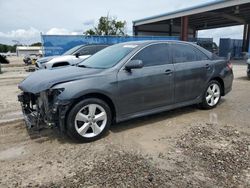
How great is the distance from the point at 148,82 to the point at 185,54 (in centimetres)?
128

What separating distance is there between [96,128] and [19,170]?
4.24 ft

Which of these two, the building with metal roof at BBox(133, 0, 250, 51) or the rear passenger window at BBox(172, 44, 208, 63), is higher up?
the building with metal roof at BBox(133, 0, 250, 51)

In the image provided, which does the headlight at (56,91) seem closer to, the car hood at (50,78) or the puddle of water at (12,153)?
the car hood at (50,78)

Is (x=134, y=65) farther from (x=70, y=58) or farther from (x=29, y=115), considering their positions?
(x=70, y=58)

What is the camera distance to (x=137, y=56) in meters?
4.36

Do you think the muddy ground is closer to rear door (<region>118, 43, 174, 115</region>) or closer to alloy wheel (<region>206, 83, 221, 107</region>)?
rear door (<region>118, 43, 174, 115</region>)

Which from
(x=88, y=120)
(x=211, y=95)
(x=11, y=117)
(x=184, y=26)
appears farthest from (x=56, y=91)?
(x=184, y=26)

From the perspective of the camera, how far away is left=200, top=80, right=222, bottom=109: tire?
5.43 metres

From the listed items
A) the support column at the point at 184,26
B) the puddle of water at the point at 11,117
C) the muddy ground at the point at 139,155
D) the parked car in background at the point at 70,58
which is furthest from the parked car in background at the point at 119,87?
the support column at the point at 184,26

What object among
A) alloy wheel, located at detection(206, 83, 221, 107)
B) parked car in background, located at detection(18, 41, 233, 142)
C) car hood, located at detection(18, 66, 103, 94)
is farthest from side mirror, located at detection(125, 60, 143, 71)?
alloy wheel, located at detection(206, 83, 221, 107)

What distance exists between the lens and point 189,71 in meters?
4.96

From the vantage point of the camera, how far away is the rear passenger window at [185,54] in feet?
16.1

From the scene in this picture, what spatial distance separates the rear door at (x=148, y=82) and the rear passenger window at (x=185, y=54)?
209mm

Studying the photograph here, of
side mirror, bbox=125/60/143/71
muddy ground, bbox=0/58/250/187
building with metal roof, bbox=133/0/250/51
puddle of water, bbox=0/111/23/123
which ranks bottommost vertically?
muddy ground, bbox=0/58/250/187
